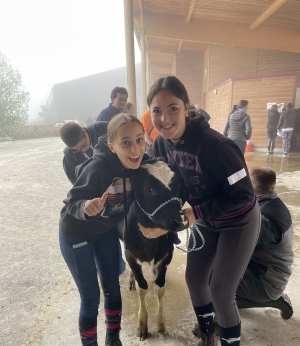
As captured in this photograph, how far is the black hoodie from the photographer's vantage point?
1.45 metres

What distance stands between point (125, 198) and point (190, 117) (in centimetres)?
70

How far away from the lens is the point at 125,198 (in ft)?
5.72

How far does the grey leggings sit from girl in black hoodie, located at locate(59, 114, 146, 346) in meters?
0.62

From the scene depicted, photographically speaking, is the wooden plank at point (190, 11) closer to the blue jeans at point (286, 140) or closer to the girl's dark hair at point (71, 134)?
the blue jeans at point (286, 140)

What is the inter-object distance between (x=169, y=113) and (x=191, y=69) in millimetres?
16388

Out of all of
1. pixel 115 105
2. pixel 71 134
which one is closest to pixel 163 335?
pixel 71 134

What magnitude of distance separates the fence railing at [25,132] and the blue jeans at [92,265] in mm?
24706

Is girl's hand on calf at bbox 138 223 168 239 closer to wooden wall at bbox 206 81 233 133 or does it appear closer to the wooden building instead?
the wooden building

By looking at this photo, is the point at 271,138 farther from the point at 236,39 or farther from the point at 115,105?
the point at 115,105

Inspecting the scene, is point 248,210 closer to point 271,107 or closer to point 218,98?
point 271,107

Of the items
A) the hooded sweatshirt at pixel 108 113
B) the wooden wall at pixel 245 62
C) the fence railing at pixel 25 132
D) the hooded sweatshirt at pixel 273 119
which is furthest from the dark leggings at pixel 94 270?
the fence railing at pixel 25 132

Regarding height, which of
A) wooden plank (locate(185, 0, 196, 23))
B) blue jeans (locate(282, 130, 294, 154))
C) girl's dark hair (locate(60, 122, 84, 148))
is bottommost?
blue jeans (locate(282, 130, 294, 154))

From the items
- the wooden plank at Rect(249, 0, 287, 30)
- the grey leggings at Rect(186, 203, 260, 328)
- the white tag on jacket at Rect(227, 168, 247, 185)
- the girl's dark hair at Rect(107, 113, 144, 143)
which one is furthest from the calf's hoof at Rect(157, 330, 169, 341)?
the wooden plank at Rect(249, 0, 287, 30)

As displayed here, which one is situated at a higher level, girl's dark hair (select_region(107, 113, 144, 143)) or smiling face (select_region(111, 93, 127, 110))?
smiling face (select_region(111, 93, 127, 110))
